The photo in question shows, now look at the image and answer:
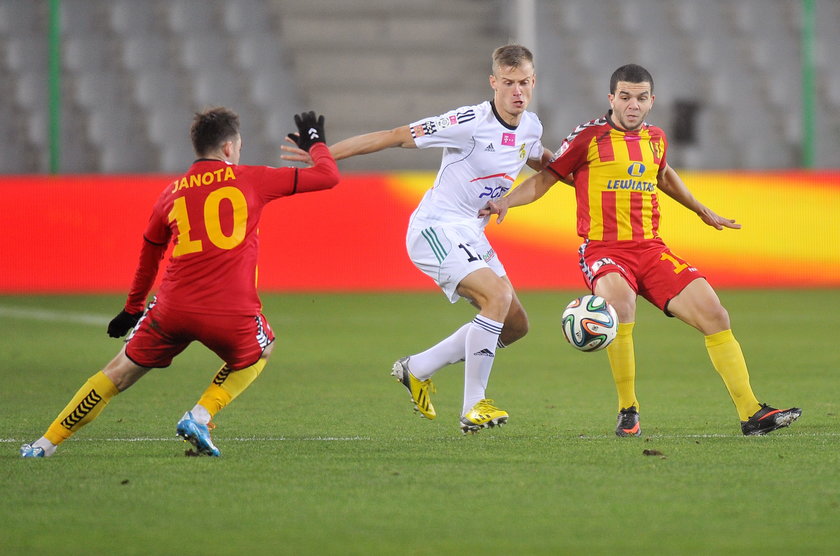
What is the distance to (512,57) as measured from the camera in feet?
21.9

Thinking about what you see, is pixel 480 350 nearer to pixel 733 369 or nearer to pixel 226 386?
pixel 733 369

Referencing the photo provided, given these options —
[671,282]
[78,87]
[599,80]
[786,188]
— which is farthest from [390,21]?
[671,282]

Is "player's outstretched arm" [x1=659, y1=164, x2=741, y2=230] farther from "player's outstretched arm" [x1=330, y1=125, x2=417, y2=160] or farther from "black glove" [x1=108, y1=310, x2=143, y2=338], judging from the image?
"black glove" [x1=108, y1=310, x2=143, y2=338]

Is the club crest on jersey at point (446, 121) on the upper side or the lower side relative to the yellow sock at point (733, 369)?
upper

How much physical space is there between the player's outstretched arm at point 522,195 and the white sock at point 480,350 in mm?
550

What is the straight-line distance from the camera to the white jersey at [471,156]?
6.70 meters

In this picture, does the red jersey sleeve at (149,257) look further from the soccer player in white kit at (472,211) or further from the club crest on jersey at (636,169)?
the club crest on jersey at (636,169)

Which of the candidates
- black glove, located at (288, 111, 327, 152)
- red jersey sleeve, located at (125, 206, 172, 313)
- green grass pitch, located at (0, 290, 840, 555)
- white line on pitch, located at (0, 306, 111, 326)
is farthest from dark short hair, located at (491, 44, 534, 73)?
white line on pitch, located at (0, 306, 111, 326)

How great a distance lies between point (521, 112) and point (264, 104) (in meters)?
13.8

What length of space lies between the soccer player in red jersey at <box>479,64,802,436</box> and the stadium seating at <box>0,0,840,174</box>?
11.7 meters

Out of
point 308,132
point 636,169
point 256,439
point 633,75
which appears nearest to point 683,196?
point 636,169

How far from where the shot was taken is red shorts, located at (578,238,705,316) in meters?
6.52

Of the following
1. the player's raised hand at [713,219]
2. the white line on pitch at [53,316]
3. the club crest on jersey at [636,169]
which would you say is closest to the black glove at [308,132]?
the club crest on jersey at [636,169]

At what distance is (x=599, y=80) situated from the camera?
21500 millimetres
